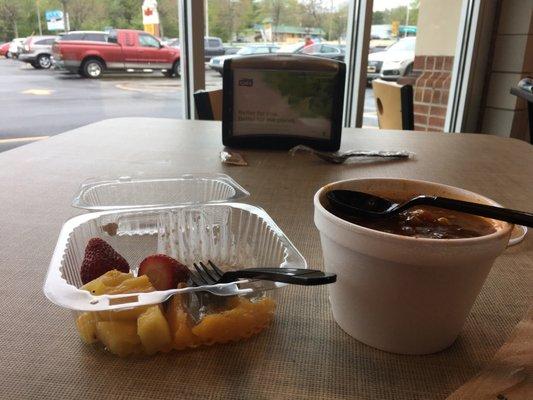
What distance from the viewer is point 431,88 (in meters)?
3.04

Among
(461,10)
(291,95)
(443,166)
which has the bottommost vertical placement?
(443,166)

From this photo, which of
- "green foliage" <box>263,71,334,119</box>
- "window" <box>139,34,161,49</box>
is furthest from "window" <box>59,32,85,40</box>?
"green foliage" <box>263,71,334,119</box>

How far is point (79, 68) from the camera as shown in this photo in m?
2.37

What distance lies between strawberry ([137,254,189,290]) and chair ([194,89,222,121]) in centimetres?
125

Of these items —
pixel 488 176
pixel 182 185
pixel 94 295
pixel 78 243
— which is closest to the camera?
pixel 94 295

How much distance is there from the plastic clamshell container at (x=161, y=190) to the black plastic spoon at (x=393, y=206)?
0.27 meters

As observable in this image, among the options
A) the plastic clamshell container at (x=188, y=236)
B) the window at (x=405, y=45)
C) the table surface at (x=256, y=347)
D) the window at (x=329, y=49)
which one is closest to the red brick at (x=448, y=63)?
the window at (x=405, y=45)

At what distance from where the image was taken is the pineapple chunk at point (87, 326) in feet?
1.17

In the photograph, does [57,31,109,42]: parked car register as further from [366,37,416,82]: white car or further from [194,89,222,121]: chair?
[366,37,416,82]: white car

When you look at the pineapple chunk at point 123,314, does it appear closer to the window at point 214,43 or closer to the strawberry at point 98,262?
the strawberry at point 98,262

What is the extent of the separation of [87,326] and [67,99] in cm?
232

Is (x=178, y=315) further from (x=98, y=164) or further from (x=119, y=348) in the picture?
(x=98, y=164)

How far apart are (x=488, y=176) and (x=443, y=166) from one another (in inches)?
4.1

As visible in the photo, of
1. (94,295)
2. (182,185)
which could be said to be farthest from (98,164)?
(94,295)
